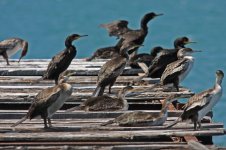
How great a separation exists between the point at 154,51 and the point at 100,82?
3.56 m

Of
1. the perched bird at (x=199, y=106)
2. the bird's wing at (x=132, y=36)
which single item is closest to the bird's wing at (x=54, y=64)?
the bird's wing at (x=132, y=36)

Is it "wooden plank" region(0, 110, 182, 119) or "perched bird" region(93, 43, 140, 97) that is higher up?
"perched bird" region(93, 43, 140, 97)

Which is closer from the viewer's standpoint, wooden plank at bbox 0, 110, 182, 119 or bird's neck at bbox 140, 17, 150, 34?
wooden plank at bbox 0, 110, 182, 119

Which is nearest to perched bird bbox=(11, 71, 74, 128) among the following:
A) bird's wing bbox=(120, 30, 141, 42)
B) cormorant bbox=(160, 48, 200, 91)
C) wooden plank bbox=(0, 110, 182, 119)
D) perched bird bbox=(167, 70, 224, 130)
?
wooden plank bbox=(0, 110, 182, 119)

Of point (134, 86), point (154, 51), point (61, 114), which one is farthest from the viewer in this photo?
point (154, 51)

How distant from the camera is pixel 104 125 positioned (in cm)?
1009

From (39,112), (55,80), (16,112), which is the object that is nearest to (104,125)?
(39,112)

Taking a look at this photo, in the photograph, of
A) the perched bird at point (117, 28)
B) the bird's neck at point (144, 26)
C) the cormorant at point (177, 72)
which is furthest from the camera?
the perched bird at point (117, 28)

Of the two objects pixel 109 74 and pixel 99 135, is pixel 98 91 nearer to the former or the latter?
pixel 109 74

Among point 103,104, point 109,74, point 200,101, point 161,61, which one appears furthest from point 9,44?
point 200,101

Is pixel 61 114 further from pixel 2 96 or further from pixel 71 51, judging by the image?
pixel 71 51

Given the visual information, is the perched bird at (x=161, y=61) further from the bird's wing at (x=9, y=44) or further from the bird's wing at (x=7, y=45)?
the bird's wing at (x=9, y=44)

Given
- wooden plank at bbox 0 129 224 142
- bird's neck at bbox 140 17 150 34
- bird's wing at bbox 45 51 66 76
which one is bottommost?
wooden plank at bbox 0 129 224 142

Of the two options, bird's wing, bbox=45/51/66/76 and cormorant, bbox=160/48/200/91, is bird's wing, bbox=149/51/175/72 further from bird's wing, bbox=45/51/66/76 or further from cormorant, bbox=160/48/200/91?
bird's wing, bbox=45/51/66/76
